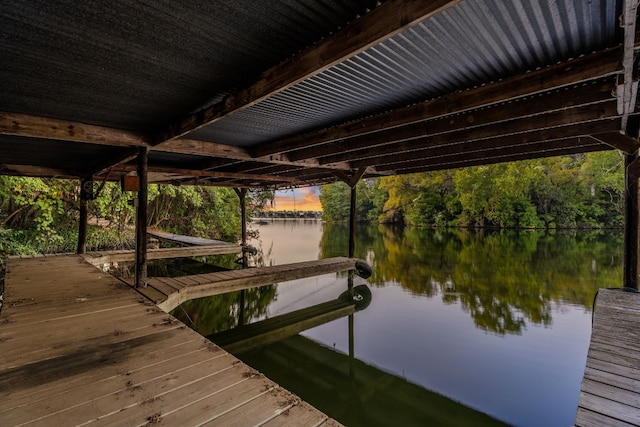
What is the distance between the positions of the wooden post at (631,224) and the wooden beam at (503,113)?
247 cm

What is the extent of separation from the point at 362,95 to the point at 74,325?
11.3ft

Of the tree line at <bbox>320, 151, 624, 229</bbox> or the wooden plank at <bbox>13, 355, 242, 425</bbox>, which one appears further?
the tree line at <bbox>320, 151, 624, 229</bbox>

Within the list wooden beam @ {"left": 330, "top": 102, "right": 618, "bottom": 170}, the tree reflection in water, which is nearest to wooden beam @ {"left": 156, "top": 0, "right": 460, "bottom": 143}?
wooden beam @ {"left": 330, "top": 102, "right": 618, "bottom": 170}

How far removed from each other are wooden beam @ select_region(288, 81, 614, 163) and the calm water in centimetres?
318

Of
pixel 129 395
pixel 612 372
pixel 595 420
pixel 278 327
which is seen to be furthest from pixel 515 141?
pixel 129 395

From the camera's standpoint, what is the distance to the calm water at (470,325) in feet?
12.6

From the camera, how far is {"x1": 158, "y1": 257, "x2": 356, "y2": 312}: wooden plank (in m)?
4.61

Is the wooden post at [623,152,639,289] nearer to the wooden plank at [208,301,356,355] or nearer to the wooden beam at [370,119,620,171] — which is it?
the wooden beam at [370,119,620,171]

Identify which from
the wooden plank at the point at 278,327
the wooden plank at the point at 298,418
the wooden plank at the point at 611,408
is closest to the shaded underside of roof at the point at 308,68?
the wooden plank at the point at 298,418

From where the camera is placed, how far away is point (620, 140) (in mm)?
3961

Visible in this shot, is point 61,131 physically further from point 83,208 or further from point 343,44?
point 83,208

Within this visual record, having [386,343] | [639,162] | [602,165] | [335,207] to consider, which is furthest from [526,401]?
[335,207]

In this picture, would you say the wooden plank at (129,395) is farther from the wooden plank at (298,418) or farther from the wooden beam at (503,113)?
the wooden beam at (503,113)

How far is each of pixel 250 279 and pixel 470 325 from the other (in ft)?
14.2
